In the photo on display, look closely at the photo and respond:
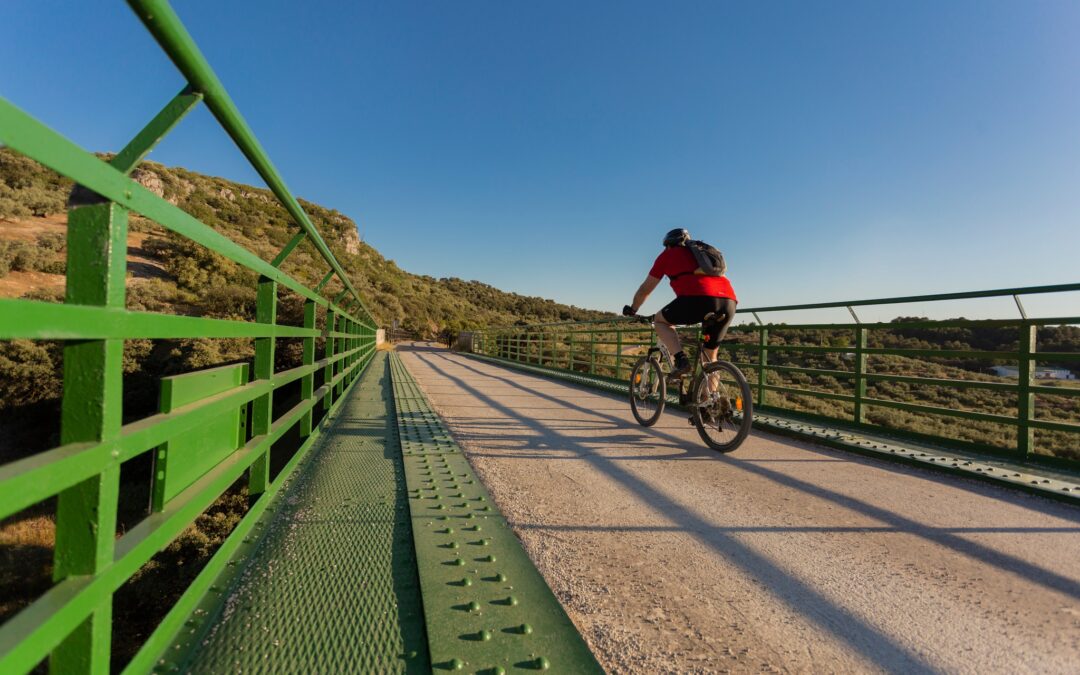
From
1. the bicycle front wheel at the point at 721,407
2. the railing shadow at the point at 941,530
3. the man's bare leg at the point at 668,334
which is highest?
the man's bare leg at the point at 668,334

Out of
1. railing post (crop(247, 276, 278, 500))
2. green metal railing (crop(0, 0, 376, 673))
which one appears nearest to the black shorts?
railing post (crop(247, 276, 278, 500))

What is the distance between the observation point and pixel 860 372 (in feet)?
14.5

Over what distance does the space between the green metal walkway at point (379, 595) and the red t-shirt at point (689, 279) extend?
7.86ft

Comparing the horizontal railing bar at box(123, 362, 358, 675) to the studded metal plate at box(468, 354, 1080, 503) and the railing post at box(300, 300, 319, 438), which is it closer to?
the railing post at box(300, 300, 319, 438)

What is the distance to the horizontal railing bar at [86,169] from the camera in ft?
2.09

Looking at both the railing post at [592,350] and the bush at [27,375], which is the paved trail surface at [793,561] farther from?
the bush at [27,375]

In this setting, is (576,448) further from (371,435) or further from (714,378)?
(371,435)

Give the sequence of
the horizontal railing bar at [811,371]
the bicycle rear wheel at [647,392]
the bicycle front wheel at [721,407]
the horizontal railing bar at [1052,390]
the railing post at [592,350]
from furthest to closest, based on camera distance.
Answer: the railing post at [592,350]
the bicycle rear wheel at [647,392]
the horizontal railing bar at [811,371]
the bicycle front wheel at [721,407]
the horizontal railing bar at [1052,390]

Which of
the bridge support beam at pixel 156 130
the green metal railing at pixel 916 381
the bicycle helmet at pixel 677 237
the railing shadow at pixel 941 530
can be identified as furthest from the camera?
the bicycle helmet at pixel 677 237

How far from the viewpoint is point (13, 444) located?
341 inches

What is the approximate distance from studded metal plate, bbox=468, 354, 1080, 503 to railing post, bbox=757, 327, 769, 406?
1.83 ft

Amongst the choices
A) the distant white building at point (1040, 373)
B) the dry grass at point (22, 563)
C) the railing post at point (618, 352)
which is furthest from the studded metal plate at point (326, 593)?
the railing post at point (618, 352)

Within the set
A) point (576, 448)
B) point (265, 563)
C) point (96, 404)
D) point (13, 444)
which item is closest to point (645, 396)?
point (576, 448)

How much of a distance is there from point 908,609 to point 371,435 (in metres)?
3.25
